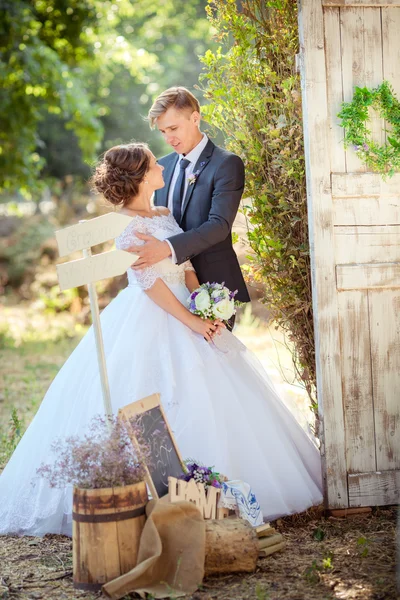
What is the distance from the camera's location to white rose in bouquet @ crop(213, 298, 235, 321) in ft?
12.4

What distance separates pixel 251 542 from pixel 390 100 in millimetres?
2215

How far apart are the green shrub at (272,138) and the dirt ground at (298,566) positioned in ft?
2.92

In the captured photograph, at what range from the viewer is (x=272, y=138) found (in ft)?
13.6

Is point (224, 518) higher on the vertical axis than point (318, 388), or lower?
lower

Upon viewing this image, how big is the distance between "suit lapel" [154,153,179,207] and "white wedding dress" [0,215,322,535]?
0.38 metres

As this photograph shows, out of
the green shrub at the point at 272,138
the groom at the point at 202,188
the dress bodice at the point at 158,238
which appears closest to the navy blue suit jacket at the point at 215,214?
the groom at the point at 202,188

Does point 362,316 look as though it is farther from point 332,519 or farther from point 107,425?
point 107,425

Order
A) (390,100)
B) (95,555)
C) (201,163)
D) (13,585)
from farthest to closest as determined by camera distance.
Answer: (201,163) → (390,100) → (13,585) → (95,555)

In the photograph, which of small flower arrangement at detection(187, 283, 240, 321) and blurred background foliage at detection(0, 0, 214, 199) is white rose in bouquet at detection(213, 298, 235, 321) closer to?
small flower arrangement at detection(187, 283, 240, 321)

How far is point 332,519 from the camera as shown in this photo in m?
3.92

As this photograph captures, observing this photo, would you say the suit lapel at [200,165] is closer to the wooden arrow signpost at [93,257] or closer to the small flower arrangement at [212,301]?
the small flower arrangement at [212,301]

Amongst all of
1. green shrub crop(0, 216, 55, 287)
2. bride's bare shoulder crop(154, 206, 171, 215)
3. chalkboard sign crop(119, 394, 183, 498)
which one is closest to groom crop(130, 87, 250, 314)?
bride's bare shoulder crop(154, 206, 171, 215)

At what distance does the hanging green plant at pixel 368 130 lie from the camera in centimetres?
379

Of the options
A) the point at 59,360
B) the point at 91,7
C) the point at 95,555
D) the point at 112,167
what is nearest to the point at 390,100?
the point at 112,167
